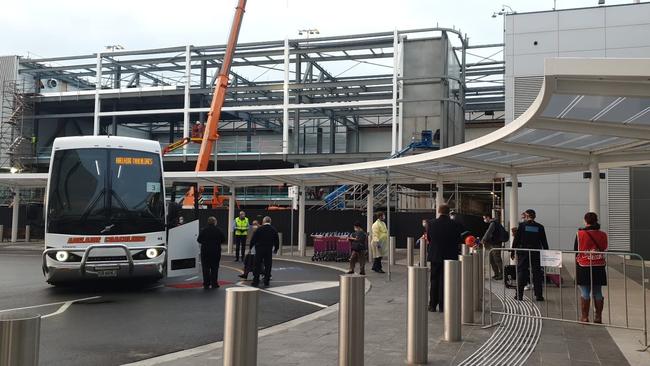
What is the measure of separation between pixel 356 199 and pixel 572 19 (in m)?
15.4

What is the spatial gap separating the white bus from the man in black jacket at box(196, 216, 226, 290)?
24.1 inches

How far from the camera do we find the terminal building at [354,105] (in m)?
22.5

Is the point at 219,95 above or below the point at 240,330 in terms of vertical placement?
above

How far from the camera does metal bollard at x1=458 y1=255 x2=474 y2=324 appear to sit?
296 inches

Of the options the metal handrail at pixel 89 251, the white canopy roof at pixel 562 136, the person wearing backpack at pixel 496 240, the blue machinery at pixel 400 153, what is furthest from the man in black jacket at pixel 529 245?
the blue machinery at pixel 400 153

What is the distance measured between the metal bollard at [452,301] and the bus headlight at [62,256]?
7517 millimetres

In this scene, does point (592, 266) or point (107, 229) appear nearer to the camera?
point (592, 266)

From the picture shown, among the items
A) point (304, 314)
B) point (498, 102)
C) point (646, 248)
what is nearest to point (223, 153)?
point (498, 102)

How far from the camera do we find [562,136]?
33.4 feet

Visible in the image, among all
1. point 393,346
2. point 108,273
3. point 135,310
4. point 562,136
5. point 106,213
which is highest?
point 562,136

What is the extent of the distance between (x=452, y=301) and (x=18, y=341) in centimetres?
495

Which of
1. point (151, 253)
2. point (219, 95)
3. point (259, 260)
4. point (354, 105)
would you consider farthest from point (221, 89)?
point (151, 253)

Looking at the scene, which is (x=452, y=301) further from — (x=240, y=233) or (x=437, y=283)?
(x=240, y=233)

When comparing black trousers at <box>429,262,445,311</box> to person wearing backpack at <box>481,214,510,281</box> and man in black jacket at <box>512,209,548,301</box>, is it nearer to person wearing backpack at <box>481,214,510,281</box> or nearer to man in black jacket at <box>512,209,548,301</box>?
man in black jacket at <box>512,209,548,301</box>
